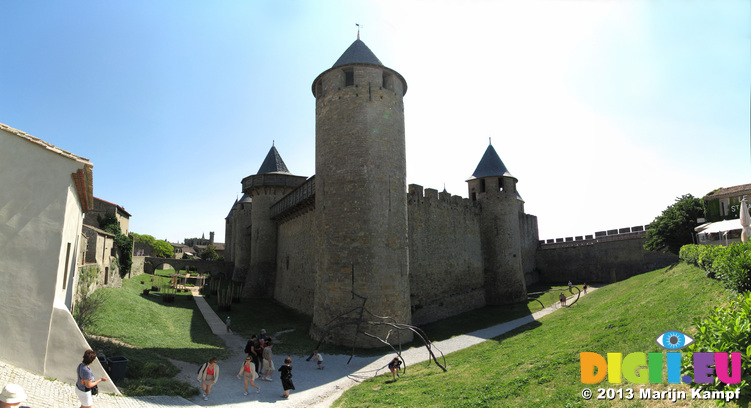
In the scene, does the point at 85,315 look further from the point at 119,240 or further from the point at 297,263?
the point at 119,240

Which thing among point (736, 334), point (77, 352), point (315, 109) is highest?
point (315, 109)

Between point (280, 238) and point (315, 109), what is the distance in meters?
14.3

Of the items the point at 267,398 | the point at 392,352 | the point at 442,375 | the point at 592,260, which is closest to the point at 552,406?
the point at 442,375

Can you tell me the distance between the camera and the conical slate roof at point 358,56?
17.4 meters

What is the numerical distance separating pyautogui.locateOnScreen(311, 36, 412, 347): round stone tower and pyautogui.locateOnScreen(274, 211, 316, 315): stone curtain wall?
15.1ft

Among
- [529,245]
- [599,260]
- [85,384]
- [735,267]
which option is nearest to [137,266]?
[85,384]

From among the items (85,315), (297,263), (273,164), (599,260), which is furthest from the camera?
(599,260)

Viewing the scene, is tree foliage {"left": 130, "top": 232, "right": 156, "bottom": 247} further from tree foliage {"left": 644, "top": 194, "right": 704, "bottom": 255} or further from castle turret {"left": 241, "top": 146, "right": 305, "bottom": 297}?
tree foliage {"left": 644, "top": 194, "right": 704, "bottom": 255}

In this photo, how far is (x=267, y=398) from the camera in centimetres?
983

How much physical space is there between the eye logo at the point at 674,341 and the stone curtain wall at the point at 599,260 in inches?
1201

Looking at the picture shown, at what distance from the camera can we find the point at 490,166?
29078 millimetres

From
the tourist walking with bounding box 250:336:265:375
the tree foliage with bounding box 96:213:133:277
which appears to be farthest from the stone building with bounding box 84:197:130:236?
the tourist walking with bounding box 250:336:265:375

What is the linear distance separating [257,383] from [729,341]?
1061cm

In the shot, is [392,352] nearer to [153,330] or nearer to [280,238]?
[153,330]
